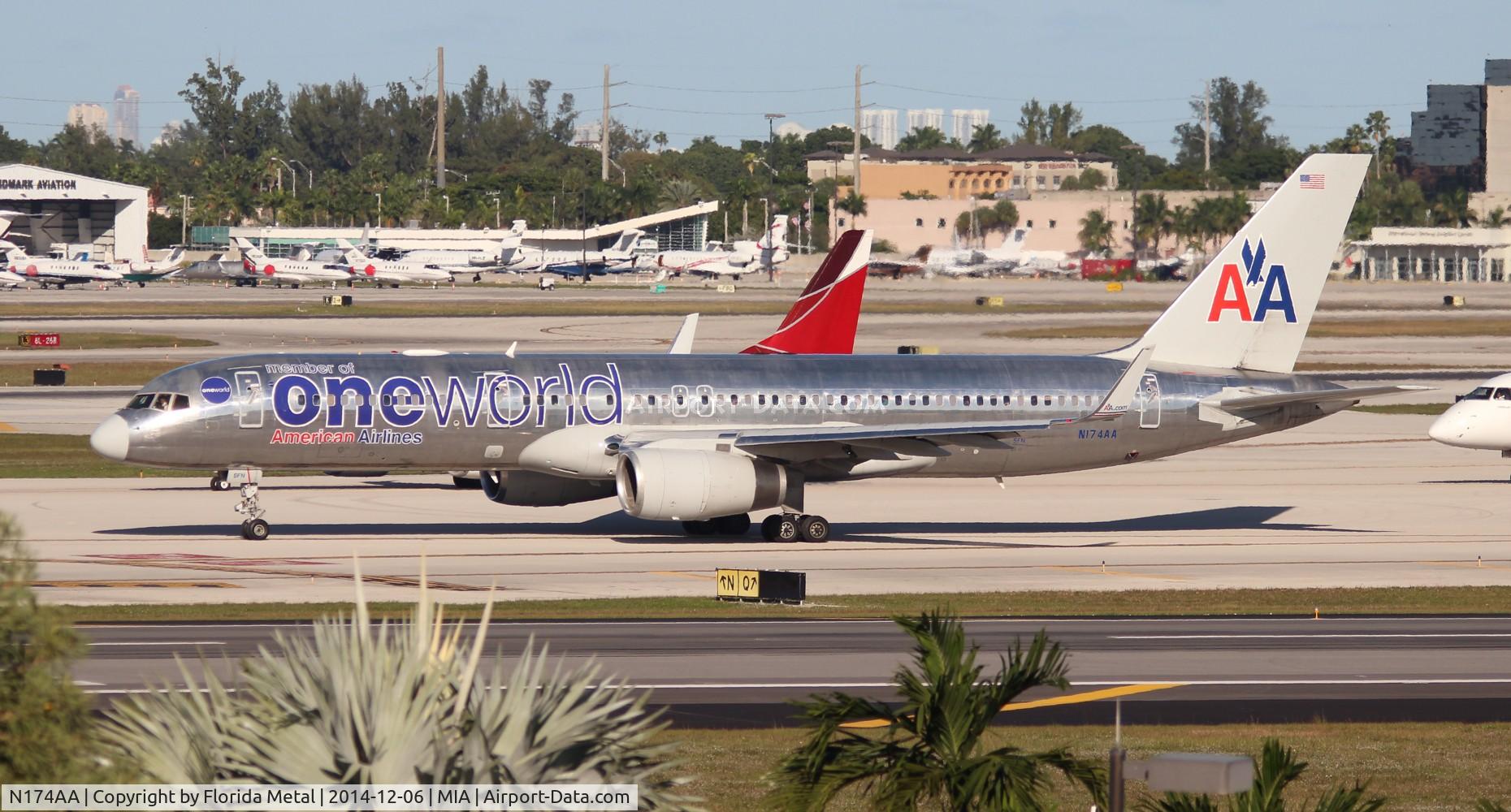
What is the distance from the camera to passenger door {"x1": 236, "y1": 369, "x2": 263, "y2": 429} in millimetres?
37312

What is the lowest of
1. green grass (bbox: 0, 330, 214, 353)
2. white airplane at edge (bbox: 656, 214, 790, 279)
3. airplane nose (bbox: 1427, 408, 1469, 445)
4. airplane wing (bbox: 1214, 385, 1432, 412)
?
airplane nose (bbox: 1427, 408, 1469, 445)

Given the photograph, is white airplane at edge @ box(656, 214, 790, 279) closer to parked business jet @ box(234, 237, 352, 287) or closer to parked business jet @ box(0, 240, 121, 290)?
parked business jet @ box(234, 237, 352, 287)

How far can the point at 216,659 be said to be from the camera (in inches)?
912

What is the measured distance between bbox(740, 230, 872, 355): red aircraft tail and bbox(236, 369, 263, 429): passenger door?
15.4 metres

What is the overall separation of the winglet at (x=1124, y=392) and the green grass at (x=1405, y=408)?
125 feet

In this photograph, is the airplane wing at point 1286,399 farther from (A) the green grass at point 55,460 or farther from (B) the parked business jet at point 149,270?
(B) the parked business jet at point 149,270

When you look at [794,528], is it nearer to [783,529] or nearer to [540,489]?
[783,529]

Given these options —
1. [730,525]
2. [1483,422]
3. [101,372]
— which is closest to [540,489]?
[730,525]

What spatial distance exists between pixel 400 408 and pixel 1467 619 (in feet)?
71.3

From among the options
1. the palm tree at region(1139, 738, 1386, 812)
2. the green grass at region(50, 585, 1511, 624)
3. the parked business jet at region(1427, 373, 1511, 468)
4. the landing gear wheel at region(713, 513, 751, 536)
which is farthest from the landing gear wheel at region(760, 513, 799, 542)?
the palm tree at region(1139, 738, 1386, 812)

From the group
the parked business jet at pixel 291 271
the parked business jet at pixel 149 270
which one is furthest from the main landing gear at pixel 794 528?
the parked business jet at pixel 149 270

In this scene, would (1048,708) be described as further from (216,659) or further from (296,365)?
(296,365)

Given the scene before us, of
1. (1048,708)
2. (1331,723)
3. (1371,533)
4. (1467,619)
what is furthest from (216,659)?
(1371,533)

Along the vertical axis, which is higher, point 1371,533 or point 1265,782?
point 1265,782
